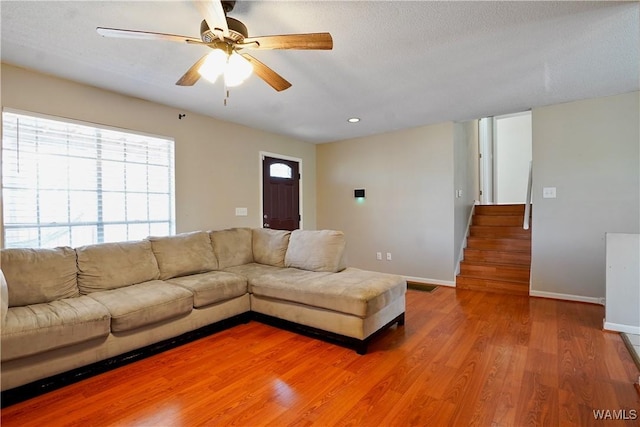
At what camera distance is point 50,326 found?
1906 millimetres

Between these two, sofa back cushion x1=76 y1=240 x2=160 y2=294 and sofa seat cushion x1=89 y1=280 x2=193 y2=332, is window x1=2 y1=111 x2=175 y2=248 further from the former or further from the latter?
sofa seat cushion x1=89 y1=280 x2=193 y2=332

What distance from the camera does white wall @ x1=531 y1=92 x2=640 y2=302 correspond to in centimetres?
333

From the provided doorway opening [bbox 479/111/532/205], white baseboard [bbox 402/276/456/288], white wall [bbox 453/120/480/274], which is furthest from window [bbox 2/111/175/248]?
doorway opening [bbox 479/111/532/205]

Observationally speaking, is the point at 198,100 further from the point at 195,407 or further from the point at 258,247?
the point at 195,407

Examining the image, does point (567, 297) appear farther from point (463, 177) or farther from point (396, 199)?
point (396, 199)

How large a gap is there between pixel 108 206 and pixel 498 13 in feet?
12.3

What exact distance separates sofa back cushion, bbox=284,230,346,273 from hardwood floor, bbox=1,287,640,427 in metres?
0.73

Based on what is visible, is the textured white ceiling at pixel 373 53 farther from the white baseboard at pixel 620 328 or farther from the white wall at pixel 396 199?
the white baseboard at pixel 620 328

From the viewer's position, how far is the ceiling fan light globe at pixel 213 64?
185cm

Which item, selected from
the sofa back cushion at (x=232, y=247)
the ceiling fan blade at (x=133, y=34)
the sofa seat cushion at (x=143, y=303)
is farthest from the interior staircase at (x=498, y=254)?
the ceiling fan blade at (x=133, y=34)

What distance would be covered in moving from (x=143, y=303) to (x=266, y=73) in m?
1.93

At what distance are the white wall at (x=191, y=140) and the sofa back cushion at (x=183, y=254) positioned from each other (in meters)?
0.53

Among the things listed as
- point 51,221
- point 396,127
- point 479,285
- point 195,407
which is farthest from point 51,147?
point 479,285

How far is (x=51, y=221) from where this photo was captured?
282 cm
